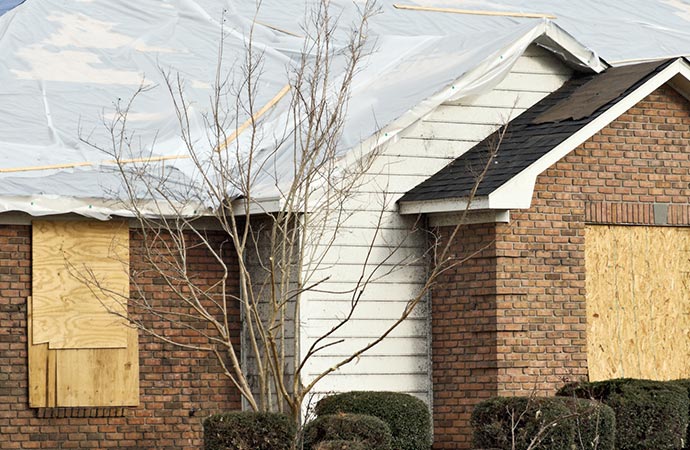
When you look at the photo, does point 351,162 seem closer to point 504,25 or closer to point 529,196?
point 529,196

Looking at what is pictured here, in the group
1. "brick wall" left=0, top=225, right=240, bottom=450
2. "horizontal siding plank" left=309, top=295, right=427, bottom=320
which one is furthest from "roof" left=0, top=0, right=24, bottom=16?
"horizontal siding plank" left=309, top=295, right=427, bottom=320

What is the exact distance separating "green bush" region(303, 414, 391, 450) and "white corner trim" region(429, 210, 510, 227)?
2.82 meters

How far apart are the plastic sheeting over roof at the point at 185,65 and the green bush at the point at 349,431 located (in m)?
2.85

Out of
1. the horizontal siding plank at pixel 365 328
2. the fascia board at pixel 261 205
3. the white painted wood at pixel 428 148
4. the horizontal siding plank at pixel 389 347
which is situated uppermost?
the white painted wood at pixel 428 148

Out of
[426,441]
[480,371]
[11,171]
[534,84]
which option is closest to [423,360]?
[480,371]

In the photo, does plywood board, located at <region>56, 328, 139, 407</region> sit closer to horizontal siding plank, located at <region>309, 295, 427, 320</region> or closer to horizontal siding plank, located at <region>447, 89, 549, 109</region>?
horizontal siding plank, located at <region>309, 295, 427, 320</region>

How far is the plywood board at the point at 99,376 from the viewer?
1374cm

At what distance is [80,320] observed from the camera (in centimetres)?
1383

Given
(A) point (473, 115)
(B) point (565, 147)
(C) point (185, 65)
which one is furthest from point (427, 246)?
(C) point (185, 65)

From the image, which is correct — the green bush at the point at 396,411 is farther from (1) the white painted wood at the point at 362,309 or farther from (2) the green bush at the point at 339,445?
(2) the green bush at the point at 339,445

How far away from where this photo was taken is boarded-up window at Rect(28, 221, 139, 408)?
44.9ft

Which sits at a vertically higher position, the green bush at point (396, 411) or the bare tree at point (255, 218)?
the bare tree at point (255, 218)

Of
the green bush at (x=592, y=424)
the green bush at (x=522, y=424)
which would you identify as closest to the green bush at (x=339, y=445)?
the green bush at (x=522, y=424)

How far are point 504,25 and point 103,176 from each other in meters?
6.83
